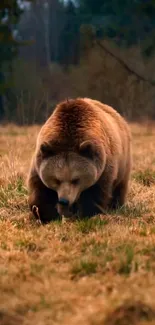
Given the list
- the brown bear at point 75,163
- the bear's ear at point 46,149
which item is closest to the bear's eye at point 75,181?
the brown bear at point 75,163

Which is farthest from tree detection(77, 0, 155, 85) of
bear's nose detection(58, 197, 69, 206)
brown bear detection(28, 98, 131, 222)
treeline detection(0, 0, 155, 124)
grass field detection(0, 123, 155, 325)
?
bear's nose detection(58, 197, 69, 206)

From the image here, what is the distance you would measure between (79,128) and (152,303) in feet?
10.3

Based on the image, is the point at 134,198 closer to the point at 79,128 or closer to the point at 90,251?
the point at 79,128

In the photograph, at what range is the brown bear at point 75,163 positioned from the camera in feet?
20.9

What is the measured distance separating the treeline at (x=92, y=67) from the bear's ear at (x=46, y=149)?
22.9ft

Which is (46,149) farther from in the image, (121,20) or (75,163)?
(121,20)

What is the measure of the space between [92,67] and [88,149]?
53.3ft

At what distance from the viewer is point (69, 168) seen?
636 centimetres

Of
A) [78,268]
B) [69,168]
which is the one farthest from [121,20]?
[78,268]

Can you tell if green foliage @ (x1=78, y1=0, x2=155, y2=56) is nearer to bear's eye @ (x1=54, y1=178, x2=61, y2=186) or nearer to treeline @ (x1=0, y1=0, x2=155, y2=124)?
treeline @ (x1=0, y1=0, x2=155, y2=124)

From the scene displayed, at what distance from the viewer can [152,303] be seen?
3861mm

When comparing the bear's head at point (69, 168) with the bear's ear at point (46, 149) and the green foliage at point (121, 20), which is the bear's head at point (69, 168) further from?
the green foliage at point (121, 20)

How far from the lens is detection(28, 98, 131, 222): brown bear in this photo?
6.38 metres

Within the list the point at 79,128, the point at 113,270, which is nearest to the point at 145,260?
the point at 113,270
